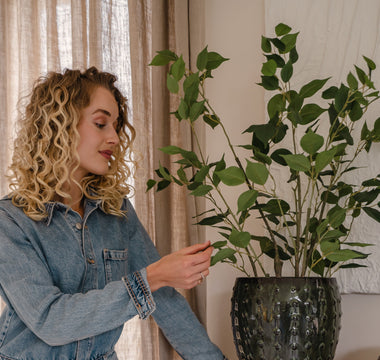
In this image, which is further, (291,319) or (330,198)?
(330,198)

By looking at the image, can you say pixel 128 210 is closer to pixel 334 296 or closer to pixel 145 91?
pixel 145 91

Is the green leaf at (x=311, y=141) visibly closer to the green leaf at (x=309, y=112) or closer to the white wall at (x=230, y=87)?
the green leaf at (x=309, y=112)

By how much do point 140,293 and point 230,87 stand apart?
2.57ft

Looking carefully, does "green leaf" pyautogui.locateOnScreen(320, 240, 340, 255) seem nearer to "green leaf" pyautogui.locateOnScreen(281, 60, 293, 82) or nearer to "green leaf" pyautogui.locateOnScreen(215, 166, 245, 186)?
"green leaf" pyautogui.locateOnScreen(215, 166, 245, 186)

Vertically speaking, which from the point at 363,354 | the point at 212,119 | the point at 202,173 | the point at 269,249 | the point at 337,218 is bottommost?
the point at 363,354

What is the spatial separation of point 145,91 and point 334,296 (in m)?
0.96

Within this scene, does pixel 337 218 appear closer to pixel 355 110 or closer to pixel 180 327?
pixel 355 110

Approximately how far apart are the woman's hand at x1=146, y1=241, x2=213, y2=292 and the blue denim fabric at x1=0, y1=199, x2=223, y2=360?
0.04 meters

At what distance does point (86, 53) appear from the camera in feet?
5.92

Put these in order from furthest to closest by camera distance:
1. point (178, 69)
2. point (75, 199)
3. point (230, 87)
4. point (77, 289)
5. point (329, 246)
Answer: point (230, 87) < point (75, 199) < point (77, 289) < point (178, 69) < point (329, 246)

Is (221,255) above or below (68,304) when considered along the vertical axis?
above

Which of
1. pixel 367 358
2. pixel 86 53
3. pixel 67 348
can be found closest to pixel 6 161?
pixel 86 53

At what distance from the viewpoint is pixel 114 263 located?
1.45 metres

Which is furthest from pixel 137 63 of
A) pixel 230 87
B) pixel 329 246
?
pixel 329 246
